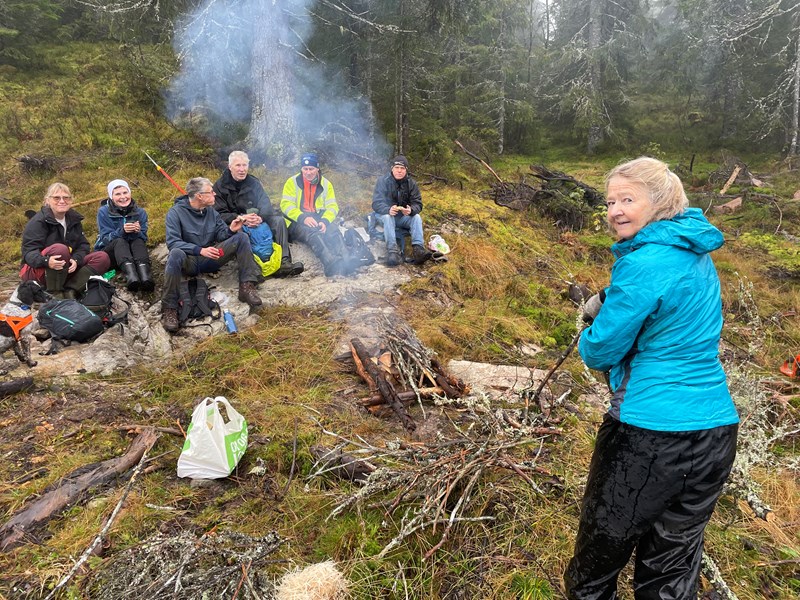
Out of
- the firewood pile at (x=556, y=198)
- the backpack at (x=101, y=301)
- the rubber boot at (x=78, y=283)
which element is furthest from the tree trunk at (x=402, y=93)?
the backpack at (x=101, y=301)

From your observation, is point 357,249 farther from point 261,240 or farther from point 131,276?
point 131,276

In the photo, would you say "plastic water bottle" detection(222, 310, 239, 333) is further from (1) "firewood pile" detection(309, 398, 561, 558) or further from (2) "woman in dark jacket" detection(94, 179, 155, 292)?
(1) "firewood pile" detection(309, 398, 561, 558)

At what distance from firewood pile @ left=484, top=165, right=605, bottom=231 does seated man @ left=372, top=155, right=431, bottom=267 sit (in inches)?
140

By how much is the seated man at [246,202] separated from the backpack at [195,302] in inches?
37.3

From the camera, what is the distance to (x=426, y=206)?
8.46 metres

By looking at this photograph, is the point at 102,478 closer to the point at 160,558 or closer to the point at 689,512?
the point at 160,558

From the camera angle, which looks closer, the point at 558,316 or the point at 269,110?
the point at 558,316

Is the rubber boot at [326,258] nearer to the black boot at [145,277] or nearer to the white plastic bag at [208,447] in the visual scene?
the black boot at [145,277]

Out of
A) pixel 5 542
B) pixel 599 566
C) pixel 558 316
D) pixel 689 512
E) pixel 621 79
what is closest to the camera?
pixel 689 512

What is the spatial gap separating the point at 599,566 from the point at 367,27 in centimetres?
1132

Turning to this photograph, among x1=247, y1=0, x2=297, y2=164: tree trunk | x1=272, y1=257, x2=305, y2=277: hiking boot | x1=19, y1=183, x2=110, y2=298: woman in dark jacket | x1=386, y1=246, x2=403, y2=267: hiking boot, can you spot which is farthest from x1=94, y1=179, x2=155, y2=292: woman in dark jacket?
x1=247, y1=0, x2=297, y2=164: tree trunk

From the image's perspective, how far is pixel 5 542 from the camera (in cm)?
230

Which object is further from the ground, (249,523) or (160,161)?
(160,161)

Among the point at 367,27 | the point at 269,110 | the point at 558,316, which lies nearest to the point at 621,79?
the point at 367,27
